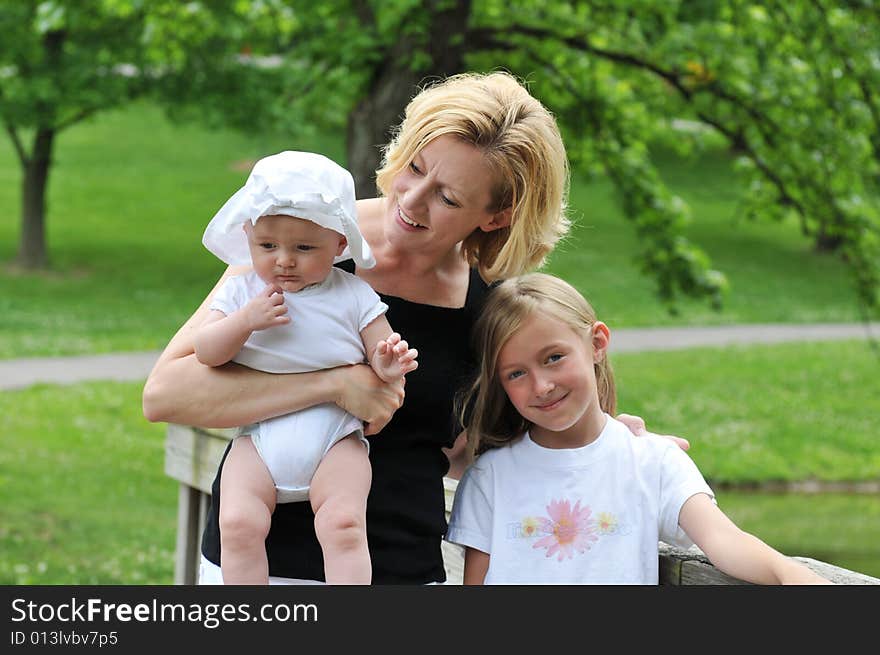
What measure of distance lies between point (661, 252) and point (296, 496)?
665 centimetres

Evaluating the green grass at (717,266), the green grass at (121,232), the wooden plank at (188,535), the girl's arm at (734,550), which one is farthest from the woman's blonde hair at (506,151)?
the green grass at (121,232)

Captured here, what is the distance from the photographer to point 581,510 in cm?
243

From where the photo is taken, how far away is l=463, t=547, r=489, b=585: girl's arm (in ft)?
8.18

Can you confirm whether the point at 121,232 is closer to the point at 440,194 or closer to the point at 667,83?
the point at 667,83

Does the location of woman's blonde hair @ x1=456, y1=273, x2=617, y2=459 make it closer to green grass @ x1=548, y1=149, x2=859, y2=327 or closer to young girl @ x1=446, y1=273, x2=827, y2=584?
young girl @ x1=446, y1=273, x2=827, y2=584

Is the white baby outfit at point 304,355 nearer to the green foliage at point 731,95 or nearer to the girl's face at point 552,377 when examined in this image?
the girl's face at point 552,377

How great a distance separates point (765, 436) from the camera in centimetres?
1248

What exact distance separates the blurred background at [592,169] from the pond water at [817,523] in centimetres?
4

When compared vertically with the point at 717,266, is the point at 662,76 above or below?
below

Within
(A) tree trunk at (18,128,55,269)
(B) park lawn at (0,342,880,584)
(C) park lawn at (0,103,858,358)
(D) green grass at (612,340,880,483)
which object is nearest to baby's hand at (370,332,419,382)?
(B) park lawn at (0,342,880,584)

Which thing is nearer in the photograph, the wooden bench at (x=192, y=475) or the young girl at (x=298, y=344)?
the young girl at (x=298, y=344)

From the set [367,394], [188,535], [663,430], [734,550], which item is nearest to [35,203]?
[663,430]

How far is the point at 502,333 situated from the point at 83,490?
8.04 metres

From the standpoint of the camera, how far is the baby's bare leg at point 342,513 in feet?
7.38
